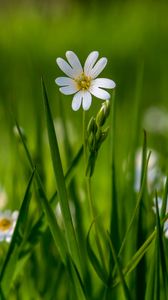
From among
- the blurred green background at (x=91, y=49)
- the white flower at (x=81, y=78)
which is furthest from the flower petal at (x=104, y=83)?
the blurred green background at (x=91, y=49)

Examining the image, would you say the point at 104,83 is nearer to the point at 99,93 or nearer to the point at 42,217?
the point at 99,93

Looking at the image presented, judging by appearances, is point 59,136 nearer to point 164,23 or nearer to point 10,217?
point 10,217

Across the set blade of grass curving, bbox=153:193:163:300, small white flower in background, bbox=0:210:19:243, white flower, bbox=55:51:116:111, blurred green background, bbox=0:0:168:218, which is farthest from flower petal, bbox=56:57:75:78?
blurred green background, bbox=0:0:168:218

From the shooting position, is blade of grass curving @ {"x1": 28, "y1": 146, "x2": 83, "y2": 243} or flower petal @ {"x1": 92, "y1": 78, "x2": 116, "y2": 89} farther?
blade of grass curving @ {"x1": 28, "y1": 146, "x2": 83, "y2": 243}

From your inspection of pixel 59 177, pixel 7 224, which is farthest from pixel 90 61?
pixel 7 224

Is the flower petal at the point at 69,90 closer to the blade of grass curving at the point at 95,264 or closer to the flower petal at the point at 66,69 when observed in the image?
the flower petal at the point at 66,69

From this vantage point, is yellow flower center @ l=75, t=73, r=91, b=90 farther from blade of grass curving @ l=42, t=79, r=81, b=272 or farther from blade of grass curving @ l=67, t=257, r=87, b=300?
blade of grass curving @ l=67, t=257, r=87, b=300

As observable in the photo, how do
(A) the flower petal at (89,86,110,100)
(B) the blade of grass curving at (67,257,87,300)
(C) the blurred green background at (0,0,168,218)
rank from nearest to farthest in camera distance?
(A) the flower petal at (89,86,110,100) → (B) the blade of grass curving at (67,257,87,300) → (C) the blurred green background at (0,0,168,218)

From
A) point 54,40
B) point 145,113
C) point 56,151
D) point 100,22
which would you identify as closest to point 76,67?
point 56,151

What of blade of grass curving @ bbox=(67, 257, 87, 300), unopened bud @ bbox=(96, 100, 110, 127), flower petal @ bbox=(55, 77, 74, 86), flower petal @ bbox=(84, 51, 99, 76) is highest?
flower petal @ bbox=(84, 51, 99, 76)
